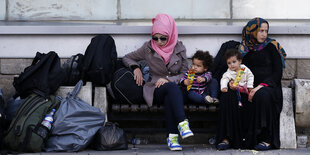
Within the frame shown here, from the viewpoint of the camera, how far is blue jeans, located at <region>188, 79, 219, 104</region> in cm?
585

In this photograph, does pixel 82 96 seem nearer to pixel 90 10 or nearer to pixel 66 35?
pixel 66 35

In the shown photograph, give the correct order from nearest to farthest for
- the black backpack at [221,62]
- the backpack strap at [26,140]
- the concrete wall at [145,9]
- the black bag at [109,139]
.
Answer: the backpack strap at [26,140]
the black bag at [109,139]
the black backpack at [221,62]
the concrete wall at [145,9]

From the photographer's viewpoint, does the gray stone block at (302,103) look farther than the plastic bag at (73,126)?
Yes

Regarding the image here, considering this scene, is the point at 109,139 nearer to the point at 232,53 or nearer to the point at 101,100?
the point at 101,100

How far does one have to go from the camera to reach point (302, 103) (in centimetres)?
595

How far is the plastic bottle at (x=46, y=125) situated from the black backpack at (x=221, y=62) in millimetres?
1910

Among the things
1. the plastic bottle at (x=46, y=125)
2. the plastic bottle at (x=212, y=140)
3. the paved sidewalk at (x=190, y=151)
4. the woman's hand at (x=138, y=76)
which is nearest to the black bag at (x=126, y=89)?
the woman's hand at (x=138, y=76)

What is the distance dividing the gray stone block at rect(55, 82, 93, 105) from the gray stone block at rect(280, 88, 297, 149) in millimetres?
2123

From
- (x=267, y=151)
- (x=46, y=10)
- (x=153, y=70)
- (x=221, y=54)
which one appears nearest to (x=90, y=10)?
(x=46, y=10)

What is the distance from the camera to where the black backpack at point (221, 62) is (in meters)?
6.20

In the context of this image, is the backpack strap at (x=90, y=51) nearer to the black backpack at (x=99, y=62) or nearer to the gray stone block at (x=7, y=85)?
the black backpack at (x=99, y=62)

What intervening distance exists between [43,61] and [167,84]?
135 centimetres

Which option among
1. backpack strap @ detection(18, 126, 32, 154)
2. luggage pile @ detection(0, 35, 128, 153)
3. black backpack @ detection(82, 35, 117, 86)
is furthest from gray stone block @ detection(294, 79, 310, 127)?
backpack strap @ detection(18, 126, 32, 154)

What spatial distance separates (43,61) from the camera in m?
5.77
